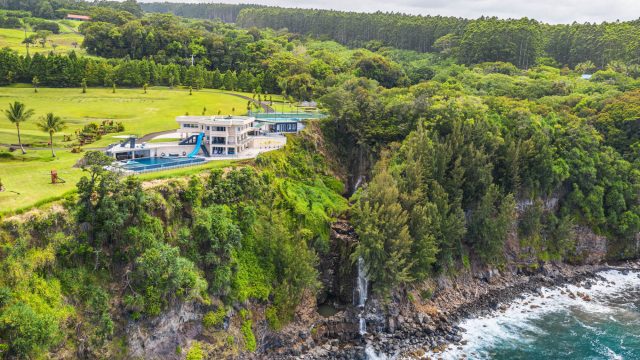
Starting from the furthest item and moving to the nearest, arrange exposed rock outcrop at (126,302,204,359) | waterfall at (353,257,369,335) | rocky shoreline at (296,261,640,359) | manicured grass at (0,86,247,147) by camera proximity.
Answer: manicured grass at (0,86,247,147) < waterfall at (353,257,369,335) < rocky shoreline at (296,261,640,359) < exposed rock outcrop at (126,302,204,359)

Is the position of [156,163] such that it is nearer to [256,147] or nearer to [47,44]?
[256,147]

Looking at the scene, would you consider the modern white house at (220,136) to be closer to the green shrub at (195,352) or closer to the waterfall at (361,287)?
the waterfall at (361,287)

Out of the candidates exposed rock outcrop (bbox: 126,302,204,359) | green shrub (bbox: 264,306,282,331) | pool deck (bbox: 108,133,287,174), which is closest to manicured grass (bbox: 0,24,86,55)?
pool deck (bbox: 108,133,287,174)

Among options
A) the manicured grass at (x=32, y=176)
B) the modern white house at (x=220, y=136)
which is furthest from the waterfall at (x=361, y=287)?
the manicured grass at (x=32, y=176)

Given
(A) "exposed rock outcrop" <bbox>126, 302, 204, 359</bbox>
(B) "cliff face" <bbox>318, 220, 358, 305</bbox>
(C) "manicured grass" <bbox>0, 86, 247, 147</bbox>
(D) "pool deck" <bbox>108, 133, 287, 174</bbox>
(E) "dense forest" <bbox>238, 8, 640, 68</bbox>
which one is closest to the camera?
(A) "exposed rock outcrop" <bbox>126, 302, 204, 359</bbox>

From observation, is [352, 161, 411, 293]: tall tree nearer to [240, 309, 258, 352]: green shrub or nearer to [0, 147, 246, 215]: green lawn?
[240, 309, 258, 352]: green shrub

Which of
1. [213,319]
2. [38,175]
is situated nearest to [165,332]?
[213,319]

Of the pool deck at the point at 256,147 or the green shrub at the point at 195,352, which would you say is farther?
the pool deck at the point at 256,147
